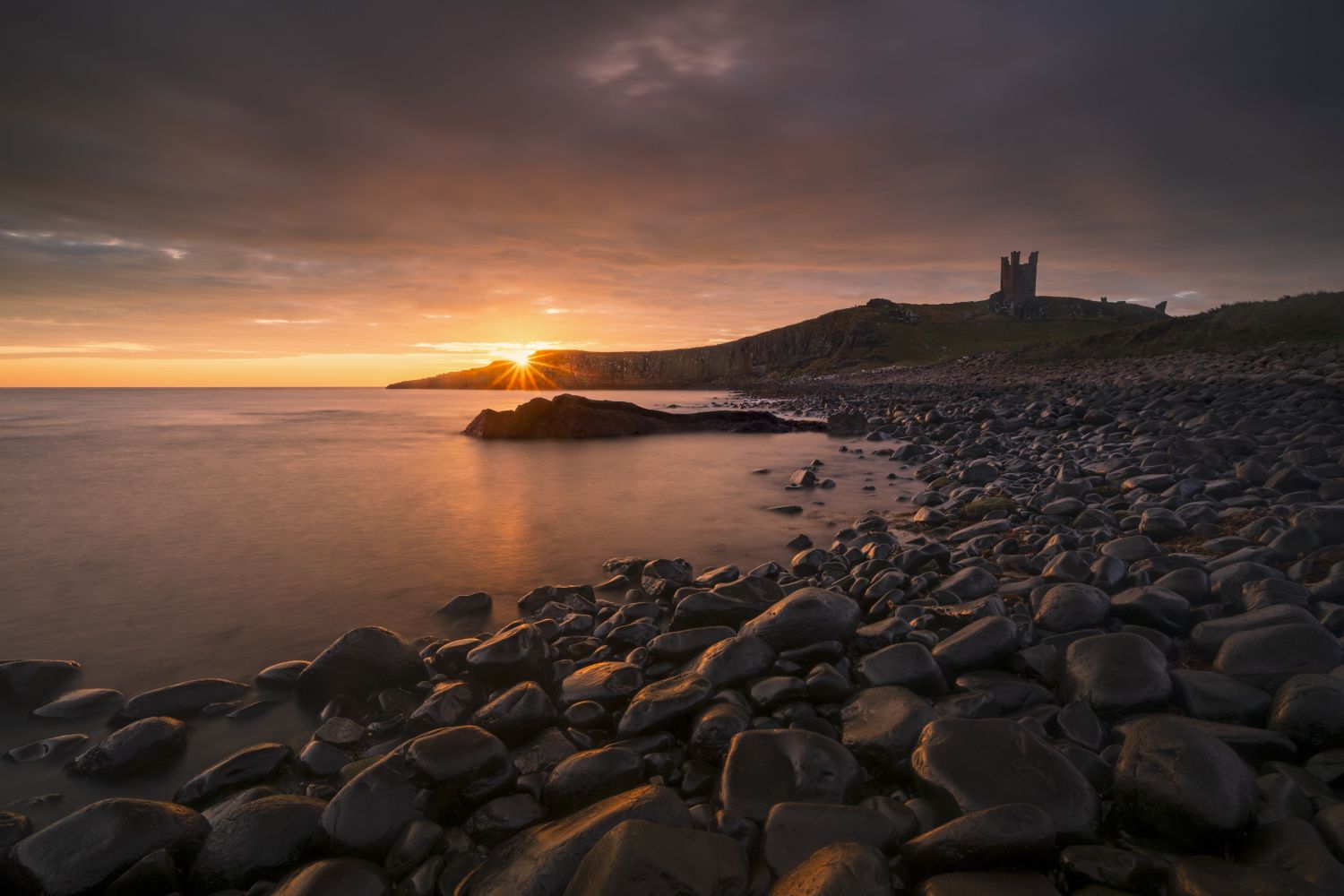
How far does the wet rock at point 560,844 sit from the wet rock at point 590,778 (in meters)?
0.23

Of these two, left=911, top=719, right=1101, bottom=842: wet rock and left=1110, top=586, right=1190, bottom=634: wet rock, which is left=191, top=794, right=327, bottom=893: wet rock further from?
left=1110, top=586, right=1190, bottom=634: wet rock

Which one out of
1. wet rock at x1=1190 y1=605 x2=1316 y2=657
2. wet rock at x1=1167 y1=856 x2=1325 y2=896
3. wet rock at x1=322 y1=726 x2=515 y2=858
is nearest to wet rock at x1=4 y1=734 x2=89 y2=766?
wet rock at x1=322 y1=726 x2=515 y2=858

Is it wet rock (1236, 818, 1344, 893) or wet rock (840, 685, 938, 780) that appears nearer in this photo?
wet rock (1236, 818, 1344, 893)

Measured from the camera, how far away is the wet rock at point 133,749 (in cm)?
327

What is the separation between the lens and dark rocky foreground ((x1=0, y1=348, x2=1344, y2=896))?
7.47ft

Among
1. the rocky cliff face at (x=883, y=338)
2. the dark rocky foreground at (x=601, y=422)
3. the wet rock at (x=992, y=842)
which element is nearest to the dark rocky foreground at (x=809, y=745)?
the wet rock at (x=992, y=842)

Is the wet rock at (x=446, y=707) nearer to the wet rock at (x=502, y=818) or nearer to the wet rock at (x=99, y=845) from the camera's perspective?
the wet rock at (x=502, y=818)

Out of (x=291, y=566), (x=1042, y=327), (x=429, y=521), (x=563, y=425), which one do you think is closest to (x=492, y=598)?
(x=291, y=566)

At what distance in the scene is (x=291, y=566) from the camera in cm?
718

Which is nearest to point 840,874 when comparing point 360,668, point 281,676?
point 360,668

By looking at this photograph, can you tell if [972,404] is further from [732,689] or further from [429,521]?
[732,689]

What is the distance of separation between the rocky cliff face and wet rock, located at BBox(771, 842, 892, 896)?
82783mm

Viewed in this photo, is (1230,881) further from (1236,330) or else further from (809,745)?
(1236,330)

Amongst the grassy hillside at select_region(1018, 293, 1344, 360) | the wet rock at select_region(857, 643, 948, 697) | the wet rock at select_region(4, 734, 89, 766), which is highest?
the grassy hillside at select_region(1018, 293, 1344, 360)
